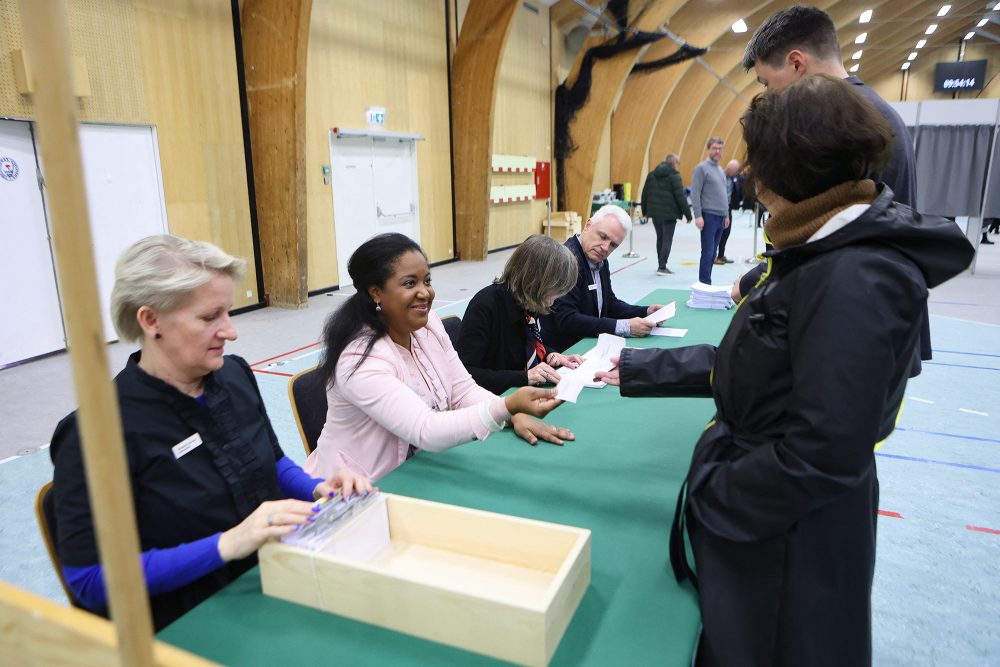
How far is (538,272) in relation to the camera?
2.50 metres

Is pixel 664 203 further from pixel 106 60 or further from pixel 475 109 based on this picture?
pixel 106 60

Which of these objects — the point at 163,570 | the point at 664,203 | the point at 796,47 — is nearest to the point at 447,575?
the point at 163,570

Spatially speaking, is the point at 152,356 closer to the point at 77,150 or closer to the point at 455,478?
the point at 455,478

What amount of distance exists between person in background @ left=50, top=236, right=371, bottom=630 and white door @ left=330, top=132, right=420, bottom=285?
634 centimetres

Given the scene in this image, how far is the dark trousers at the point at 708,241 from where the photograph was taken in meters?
7.38

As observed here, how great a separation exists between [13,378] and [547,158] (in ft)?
33.6

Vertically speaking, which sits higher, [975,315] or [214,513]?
[214,513]

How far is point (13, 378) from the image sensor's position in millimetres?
4496

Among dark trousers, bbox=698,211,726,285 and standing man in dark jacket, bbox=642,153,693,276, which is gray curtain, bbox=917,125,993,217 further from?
standing man in dark jacket, bbox=642,153,693,276

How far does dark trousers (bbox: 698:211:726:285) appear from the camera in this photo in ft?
24.2

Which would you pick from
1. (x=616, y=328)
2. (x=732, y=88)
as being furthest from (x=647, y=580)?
(x=732, y=88)

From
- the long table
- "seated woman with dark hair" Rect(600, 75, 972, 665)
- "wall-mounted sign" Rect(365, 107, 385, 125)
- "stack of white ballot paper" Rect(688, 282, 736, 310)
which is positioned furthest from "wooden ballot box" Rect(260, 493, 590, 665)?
"wall-mounted sign" Rect(365, 107, 385, 125)

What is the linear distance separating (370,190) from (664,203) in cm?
388

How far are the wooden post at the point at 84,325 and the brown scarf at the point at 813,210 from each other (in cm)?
98
